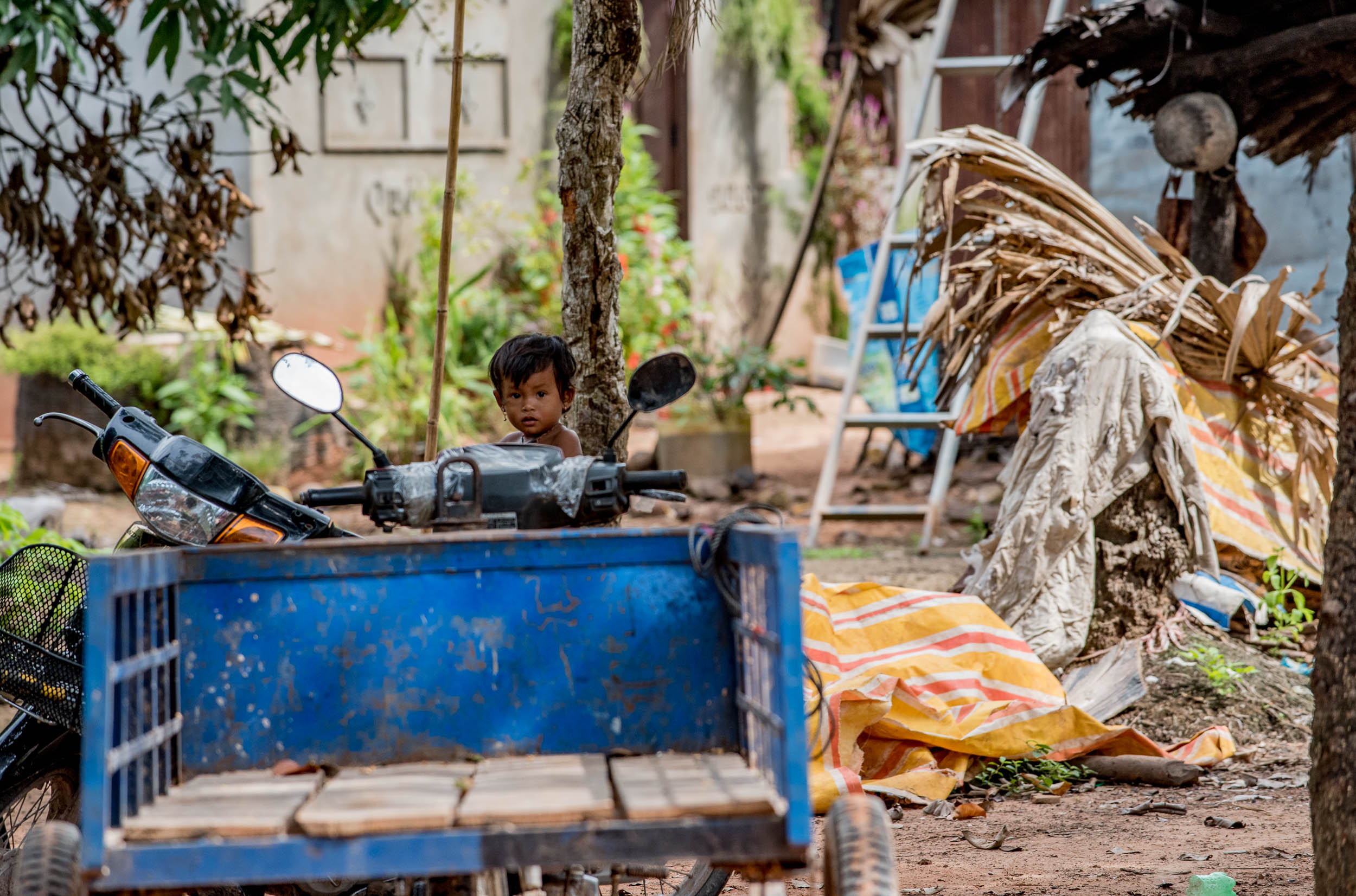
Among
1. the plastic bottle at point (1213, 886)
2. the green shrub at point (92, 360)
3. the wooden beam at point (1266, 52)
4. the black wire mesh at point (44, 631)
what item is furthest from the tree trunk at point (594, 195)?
the green shrub at point (92, 360)

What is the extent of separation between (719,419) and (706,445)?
0.25 metres

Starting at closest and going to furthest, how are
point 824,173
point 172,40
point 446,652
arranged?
point 446,652 → point 172,40 → point 824,173

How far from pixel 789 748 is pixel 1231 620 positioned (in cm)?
352

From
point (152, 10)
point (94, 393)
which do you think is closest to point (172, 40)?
point (152, 10)

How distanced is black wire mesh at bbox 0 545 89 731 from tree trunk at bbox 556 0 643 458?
162cm

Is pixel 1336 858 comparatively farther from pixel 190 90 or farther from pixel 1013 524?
pixel 190 90

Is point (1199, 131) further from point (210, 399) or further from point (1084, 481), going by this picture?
point (210, 399)

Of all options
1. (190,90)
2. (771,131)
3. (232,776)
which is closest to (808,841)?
(232,776)

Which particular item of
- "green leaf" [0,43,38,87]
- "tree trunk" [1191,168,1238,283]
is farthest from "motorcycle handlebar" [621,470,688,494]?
"tree trunk" [1191,168,1238,283]

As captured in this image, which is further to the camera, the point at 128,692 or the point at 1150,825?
the point at 1150,825

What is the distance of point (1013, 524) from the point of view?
469 cm

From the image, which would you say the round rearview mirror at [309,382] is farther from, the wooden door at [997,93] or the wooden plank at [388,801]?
the wooden door at [997,93]

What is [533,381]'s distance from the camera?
3100 millimetres

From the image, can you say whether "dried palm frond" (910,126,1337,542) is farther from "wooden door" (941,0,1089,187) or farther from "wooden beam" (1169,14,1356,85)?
"wooden door" (941,0,1089,187)
